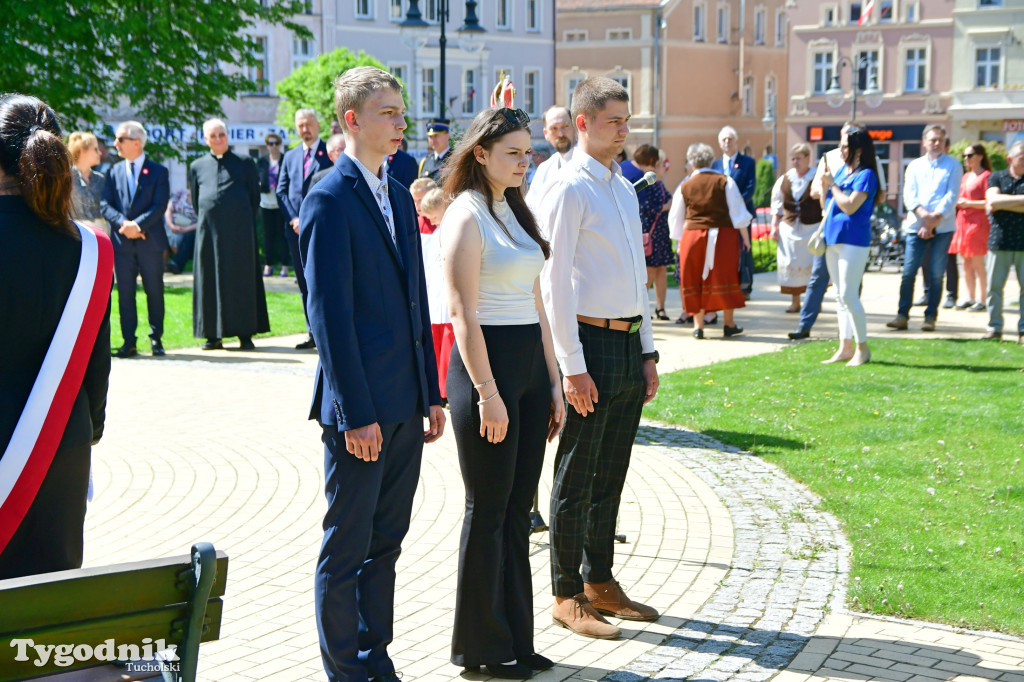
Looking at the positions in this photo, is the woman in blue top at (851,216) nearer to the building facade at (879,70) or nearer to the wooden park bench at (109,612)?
the wooden park bench at (109,612)

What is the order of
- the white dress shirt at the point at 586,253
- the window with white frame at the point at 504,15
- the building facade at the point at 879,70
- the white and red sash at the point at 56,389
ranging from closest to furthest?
the white and red sash at the point at 56,389 → the white dress shirt at the point at 586,253 → the building facade at the point at 879,70 → the window with white frame at the point at 504,15

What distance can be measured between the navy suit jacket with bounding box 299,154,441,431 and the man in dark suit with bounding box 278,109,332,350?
8.09 m

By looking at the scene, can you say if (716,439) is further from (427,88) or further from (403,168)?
(427,88)

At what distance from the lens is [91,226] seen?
3.43 m

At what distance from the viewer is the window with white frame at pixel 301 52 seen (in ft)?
168

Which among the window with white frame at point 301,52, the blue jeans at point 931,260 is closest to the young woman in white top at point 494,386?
the blue jeans at point 931,260

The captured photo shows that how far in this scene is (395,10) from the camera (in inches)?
2183

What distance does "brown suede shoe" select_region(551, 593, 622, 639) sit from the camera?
4.82 m

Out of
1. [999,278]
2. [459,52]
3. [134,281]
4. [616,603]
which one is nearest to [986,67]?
[459,52]

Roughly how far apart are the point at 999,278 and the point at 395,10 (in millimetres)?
46272

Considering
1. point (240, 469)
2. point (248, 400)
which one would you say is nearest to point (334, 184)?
point (240, 469)

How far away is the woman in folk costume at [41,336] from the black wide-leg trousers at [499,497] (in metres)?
1.45

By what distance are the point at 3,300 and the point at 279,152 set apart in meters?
20.2

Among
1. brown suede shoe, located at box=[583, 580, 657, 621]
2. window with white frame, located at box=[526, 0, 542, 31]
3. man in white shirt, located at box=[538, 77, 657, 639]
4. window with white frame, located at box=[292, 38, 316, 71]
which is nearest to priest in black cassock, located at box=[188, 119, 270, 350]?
man in white shirt, located at box=[538, 77, 657, 639]
